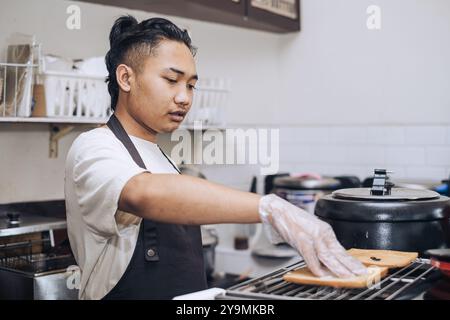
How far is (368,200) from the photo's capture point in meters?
1.66

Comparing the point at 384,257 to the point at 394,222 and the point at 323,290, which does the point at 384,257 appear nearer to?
the point at 394,222

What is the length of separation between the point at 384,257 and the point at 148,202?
556 mm

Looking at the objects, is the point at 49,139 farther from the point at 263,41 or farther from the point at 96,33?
the point at 263,41

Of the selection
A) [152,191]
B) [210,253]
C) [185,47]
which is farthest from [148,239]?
[210,253]

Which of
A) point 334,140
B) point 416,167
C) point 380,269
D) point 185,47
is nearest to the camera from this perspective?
point 380,269

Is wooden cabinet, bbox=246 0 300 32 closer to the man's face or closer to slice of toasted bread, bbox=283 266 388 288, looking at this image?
the man's face

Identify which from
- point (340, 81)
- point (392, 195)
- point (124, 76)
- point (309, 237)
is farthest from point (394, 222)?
point (340, 81)

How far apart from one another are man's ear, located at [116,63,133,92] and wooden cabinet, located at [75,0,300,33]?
1.41 metres

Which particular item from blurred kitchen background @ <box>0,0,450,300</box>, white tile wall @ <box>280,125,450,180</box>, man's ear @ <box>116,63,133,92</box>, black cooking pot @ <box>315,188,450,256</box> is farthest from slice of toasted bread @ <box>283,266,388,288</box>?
white tile wall @ <box>280,125,450,180</box>

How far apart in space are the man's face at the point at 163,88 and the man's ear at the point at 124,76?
0.07 ft

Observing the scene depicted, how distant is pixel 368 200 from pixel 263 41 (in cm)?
264

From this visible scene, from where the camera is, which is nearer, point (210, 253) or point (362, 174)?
point (210, 253)

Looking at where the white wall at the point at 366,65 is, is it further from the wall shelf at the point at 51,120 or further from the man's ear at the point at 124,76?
the man's ear at the point at 124,76

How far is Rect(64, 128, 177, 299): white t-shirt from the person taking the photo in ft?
4.73
